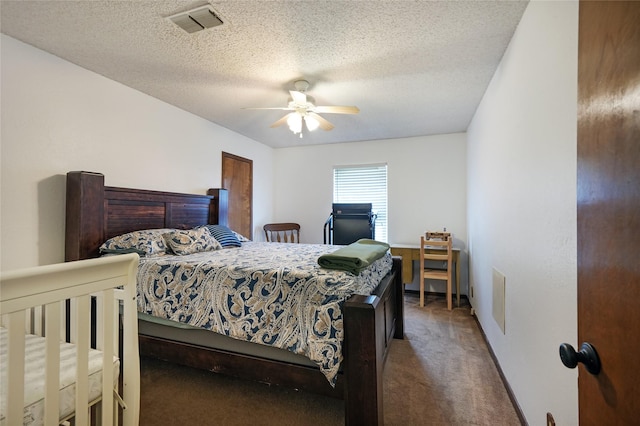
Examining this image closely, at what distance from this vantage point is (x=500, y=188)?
218 cm

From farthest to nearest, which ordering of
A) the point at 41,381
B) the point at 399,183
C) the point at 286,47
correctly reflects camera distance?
the point at 399,183, the point at 286,47, the point at 41,381

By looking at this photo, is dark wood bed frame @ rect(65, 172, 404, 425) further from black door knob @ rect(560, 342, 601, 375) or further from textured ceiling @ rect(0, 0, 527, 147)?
textured ceiling @ rect(0, 0, 527, 147)

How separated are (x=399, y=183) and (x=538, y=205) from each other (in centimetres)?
314

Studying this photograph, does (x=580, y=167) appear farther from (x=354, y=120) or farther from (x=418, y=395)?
(x=354, y=120)

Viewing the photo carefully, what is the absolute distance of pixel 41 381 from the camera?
3.42ft

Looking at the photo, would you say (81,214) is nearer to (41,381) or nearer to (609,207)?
(41,381)

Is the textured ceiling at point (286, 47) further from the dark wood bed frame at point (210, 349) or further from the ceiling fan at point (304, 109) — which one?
the dark wood bed frame at point (210, 349)

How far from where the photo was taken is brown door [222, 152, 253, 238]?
13.3 feet

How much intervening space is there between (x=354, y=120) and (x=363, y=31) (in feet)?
5.96

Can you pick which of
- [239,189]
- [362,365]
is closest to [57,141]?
[239,189]

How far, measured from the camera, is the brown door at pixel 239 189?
13.3 ft

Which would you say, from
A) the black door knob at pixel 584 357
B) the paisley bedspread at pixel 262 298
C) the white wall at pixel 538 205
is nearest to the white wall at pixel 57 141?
the paisley bedspread at pixel 262 298

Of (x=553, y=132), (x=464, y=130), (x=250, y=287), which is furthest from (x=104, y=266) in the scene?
(x=464, y=130)

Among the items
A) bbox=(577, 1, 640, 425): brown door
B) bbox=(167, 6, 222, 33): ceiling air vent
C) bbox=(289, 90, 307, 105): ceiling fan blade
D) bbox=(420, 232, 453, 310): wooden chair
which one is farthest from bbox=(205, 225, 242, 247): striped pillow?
bbox=(577, 1, 640, 425): brown door
